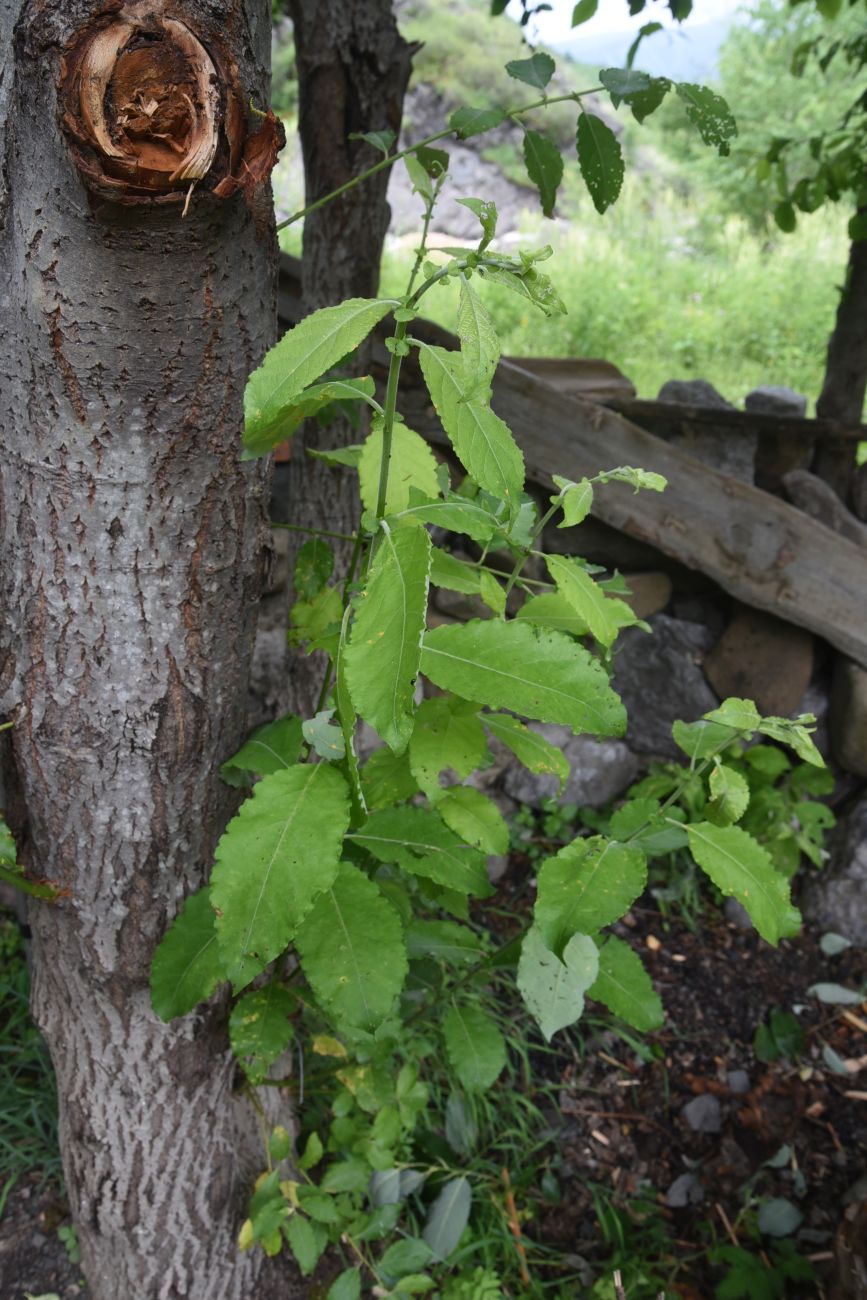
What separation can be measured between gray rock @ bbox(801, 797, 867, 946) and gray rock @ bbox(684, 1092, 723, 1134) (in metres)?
0.84

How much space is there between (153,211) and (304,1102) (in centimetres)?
181

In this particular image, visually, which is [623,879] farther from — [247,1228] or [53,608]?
[247,1228]

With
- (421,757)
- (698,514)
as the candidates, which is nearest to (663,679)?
(698,514)

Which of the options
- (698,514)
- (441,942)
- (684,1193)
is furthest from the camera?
(698,514)

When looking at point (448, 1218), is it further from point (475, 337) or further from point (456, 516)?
point (475, 337)

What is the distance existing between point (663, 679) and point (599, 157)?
7.63 ft

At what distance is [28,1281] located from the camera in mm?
1711

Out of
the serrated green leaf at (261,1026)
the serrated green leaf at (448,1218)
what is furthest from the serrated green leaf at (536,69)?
the serrated green leaf at (448,1218)

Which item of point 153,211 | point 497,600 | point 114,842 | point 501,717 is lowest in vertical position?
point 114,842

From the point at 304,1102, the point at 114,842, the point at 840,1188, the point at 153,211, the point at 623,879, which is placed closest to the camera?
the point at 153,211

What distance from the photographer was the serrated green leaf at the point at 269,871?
3.05 ft

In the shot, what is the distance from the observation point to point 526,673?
92 centimetres

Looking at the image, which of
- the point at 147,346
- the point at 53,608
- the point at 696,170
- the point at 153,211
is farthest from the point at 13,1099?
the point at 696,170

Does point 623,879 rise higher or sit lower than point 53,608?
lower
